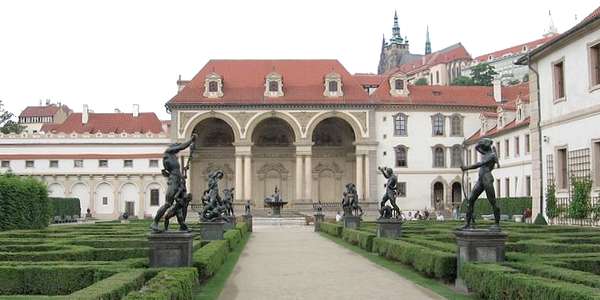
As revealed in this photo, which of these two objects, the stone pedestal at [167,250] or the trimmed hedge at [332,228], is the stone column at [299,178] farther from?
the stone pedestal at [167,250]

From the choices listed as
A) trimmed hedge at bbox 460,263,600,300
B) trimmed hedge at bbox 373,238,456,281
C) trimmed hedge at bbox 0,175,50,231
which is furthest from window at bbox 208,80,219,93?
trimmed hedge at bbox 460,263,600,300

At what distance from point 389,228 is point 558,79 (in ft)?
36.7

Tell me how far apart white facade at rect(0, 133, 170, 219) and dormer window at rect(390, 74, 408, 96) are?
2219cm

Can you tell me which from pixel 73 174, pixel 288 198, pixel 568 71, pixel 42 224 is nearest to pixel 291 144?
pixel 288 198

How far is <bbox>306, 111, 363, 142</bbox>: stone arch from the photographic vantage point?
188ft

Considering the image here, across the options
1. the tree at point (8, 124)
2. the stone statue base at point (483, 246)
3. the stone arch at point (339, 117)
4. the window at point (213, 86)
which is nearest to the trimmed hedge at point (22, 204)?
the stone statue base at point (483, 246)

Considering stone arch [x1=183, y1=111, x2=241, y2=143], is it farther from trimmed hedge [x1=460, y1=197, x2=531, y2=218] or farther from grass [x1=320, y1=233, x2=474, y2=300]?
grass [x1=320, y1=233, x2=474, y2=300]

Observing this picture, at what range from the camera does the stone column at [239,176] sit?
57.2 m

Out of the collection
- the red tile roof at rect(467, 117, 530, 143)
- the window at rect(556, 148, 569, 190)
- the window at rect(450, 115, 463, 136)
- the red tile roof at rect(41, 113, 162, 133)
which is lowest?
the window at rect(556, 148, 569, 190)

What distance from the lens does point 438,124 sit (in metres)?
59.2

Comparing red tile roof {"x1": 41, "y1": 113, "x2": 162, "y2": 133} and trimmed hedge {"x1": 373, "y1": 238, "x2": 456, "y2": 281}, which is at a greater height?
red tile roof {"x1": 41, "y1": 113, "x2": 162, "y2": 133}

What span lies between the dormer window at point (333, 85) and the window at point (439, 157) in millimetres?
9703

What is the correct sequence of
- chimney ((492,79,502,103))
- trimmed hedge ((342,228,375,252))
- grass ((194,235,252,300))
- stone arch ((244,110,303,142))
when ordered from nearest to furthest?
grass ((194,235,252,300)) < trimmed hedge ((342,228,375,252)) < stone arch ((244,110,303,142)) < chimney ((492,79,502,103))

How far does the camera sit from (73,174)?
6172 centimetres
